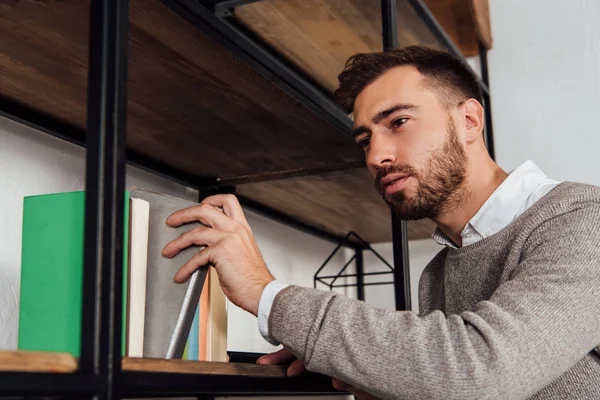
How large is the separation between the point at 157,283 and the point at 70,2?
1.19 ft

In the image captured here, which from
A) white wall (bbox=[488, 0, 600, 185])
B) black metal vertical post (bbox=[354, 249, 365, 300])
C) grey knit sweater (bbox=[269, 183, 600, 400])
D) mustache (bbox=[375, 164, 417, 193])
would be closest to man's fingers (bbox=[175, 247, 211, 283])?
grey knit sweater (bbox=[269, 183, 600, 400])

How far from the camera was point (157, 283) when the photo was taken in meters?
0.88

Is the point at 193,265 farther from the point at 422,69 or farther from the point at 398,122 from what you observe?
the point at 422,69

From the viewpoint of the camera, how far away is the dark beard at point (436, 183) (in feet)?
3.90

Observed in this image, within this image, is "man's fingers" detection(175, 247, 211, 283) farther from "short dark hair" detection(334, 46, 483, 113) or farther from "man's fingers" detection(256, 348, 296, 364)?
"short dark hair" detection(334, 46, 483, 113)

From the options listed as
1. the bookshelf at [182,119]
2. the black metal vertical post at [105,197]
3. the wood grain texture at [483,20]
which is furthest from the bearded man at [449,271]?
the wood grain texture at [483,20]

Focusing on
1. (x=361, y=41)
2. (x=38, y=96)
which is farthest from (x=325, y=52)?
(x=38, y=96)

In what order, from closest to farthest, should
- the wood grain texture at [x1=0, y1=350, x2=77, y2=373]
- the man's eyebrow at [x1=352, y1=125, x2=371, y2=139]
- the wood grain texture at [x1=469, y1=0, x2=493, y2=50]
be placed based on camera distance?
1. the wood grain texture at [x1=0, y1=350, x2=77, y2=373]
2. the man's eyebrow at [x1=352, y1=125, x2=371, y2=139]
3. the wood grain texture at [x1=469, y1=0, x2=493, y2=50]

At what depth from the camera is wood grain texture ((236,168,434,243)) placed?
5.56ft

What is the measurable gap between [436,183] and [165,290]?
1.75 feet

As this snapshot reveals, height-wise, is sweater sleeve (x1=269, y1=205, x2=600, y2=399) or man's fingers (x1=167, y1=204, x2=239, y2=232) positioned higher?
man's fingers (x1=167, y1=204, x2=239, y2=232)

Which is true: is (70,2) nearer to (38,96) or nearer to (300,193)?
(38,96)

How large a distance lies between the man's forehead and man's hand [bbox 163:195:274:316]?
0.41 metres

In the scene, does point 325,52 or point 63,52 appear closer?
point 63,52
